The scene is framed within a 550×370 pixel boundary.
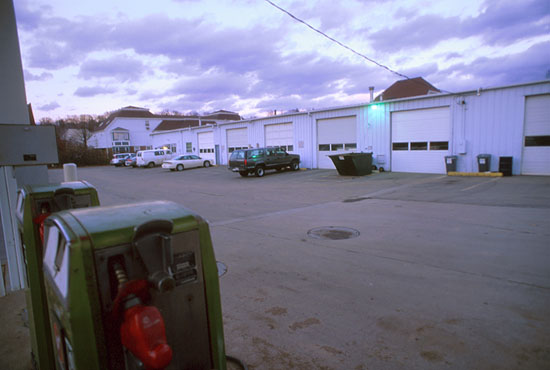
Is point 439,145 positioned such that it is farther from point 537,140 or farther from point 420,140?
point 537,140

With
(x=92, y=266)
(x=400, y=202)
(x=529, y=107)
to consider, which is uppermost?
(x=529, y=107)

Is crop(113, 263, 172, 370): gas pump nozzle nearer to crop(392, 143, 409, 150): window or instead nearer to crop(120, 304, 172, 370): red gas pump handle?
crop(120, 304, 172, 370): red gas pump handle

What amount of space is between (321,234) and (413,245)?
1745 millimetres

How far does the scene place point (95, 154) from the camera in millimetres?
43938

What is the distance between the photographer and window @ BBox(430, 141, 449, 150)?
17.4 m

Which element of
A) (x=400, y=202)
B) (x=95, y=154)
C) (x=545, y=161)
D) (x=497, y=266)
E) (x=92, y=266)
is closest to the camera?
(x=92, y=266)

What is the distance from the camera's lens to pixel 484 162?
15.6 m

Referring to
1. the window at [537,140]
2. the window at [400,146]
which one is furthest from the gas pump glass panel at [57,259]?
the window at [400,146]

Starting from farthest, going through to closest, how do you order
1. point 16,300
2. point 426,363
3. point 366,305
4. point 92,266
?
point 16,300
point 366,305
point 426,363
point 92,266

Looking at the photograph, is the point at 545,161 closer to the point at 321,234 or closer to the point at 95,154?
the point at 321,234

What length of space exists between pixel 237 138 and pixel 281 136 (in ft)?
19.0

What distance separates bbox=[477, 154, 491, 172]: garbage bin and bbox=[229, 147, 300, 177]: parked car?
10989mm

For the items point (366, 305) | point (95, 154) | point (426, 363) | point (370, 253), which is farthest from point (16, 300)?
point (95, 154)

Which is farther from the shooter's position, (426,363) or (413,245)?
(413,245)
